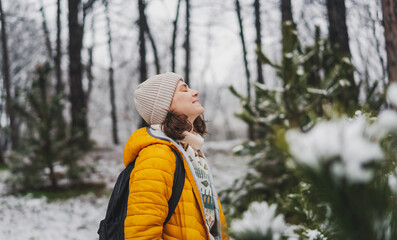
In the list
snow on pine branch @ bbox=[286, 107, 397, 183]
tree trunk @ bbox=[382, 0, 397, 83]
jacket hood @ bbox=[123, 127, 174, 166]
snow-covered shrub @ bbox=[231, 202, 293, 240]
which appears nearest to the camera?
snow on pine branch @ bbox=[286, 107, 397, 183]

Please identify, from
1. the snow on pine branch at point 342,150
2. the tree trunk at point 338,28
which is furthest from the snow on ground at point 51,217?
the snow on pine branch at point 342,150

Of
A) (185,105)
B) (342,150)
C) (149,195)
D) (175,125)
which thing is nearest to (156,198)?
(149,195)

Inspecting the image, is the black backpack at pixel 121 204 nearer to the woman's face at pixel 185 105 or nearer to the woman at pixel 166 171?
the woman at pixel 166 171

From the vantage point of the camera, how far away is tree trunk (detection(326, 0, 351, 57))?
529 centimetres

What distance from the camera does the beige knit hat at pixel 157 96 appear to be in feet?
5.85

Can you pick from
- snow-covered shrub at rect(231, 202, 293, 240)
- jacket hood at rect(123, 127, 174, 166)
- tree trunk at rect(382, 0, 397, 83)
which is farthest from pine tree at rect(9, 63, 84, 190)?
snow-covered shrub at rect(231, 202, 293, 240)

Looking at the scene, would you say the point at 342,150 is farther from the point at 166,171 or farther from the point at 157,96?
the point at 157,96

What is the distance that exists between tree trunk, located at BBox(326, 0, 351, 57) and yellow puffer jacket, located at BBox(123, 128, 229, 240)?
4.64 meters

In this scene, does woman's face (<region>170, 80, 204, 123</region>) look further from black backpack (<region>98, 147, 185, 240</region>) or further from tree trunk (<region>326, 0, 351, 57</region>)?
tree trunk (<region>326, 0, 351, 57</region>)

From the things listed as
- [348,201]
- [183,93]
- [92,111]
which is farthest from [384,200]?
[92,111]

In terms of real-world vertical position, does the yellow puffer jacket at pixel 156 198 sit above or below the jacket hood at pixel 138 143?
below

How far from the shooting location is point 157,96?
5.86 ft

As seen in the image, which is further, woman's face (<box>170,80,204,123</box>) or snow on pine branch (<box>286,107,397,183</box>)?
woman's face (<box>170,80,204,123</box>)

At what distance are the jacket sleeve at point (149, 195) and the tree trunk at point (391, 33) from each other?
2.38 m
